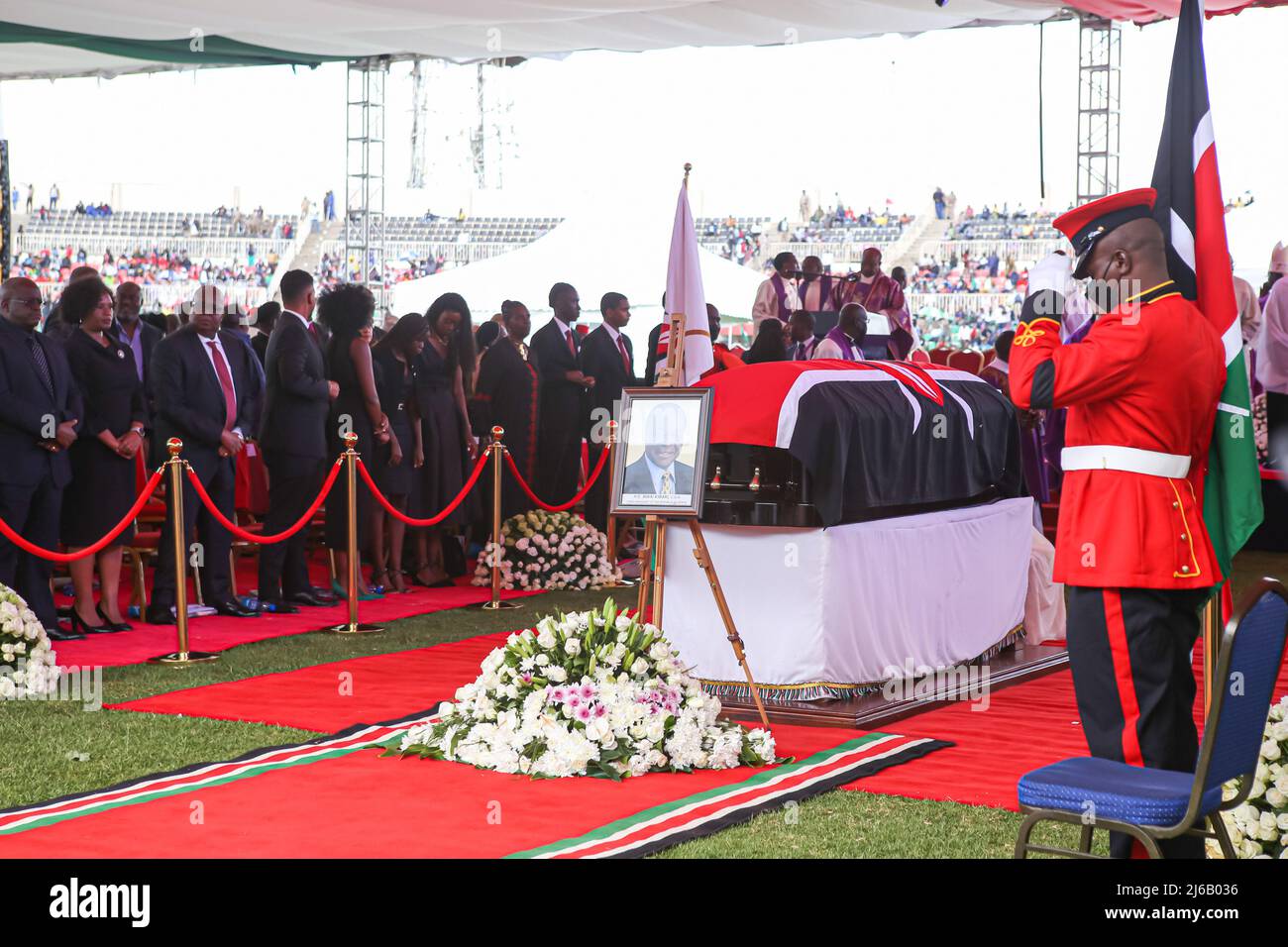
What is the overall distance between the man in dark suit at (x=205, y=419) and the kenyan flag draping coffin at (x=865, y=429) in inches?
124

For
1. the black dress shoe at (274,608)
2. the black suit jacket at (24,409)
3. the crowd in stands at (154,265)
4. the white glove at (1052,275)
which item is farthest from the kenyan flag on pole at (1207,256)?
the crowd in stands at (154,265)

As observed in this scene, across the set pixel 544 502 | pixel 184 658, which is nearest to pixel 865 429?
pixel 184 658

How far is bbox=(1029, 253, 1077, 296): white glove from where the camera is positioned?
4113mm

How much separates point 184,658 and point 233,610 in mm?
1535

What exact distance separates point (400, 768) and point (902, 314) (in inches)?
333

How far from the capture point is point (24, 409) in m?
7.86

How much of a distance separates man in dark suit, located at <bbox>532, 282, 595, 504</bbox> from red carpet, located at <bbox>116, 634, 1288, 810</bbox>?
3.52 metres

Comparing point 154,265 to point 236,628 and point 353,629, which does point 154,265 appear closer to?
point 236,628

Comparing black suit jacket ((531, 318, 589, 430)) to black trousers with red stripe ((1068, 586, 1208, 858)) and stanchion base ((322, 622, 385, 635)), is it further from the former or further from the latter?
black trousers with red stripe ((1068, 586, 1208, 858))

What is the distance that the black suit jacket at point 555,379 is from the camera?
1147 centimetres

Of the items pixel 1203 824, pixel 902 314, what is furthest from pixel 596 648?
pixel 902 314

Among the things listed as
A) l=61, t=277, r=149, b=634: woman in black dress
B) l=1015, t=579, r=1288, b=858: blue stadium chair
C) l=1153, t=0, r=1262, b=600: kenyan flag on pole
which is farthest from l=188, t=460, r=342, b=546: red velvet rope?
l=1015, t=579, r=1288, b=858: blue stadium chair

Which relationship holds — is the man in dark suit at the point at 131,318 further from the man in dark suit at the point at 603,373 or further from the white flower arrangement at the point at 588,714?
the white flower arrangement at the point at 588,714

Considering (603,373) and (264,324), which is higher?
(264,324)
